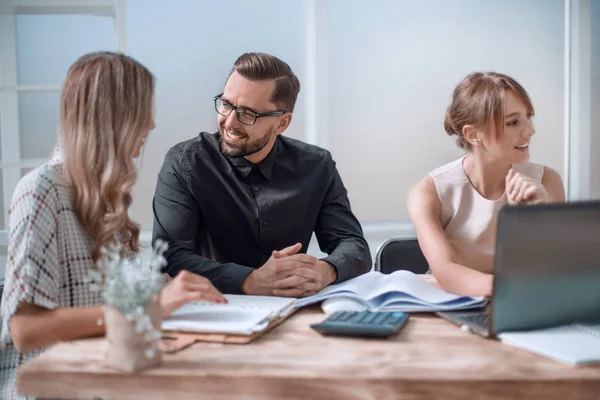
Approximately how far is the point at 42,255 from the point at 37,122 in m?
2.74

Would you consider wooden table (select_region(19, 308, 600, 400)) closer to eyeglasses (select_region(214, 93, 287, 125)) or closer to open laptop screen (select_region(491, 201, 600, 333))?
open laptop screen (select_region(491, 201, 600, 333))

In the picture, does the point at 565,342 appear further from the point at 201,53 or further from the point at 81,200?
the point at 201,53

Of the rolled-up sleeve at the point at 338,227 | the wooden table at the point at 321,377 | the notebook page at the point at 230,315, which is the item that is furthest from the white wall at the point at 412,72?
the wooden table at the point at 321,377

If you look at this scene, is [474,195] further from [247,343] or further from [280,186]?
[247,343]

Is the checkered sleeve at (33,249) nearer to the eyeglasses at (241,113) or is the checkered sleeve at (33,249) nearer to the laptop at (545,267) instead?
the laptop at (545,267)

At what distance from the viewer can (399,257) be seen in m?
2.37

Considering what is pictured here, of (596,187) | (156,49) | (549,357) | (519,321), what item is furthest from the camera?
(596,187)

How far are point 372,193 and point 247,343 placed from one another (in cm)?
266

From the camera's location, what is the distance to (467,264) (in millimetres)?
2164

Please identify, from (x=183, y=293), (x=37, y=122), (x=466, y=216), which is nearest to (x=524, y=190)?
(x=466, y=216)

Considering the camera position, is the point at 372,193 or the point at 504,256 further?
the point at 372,193

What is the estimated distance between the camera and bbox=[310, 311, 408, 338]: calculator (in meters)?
1.27

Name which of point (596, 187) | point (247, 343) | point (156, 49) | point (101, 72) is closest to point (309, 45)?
point (156, 49)

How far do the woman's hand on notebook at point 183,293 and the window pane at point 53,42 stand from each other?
274 cm
